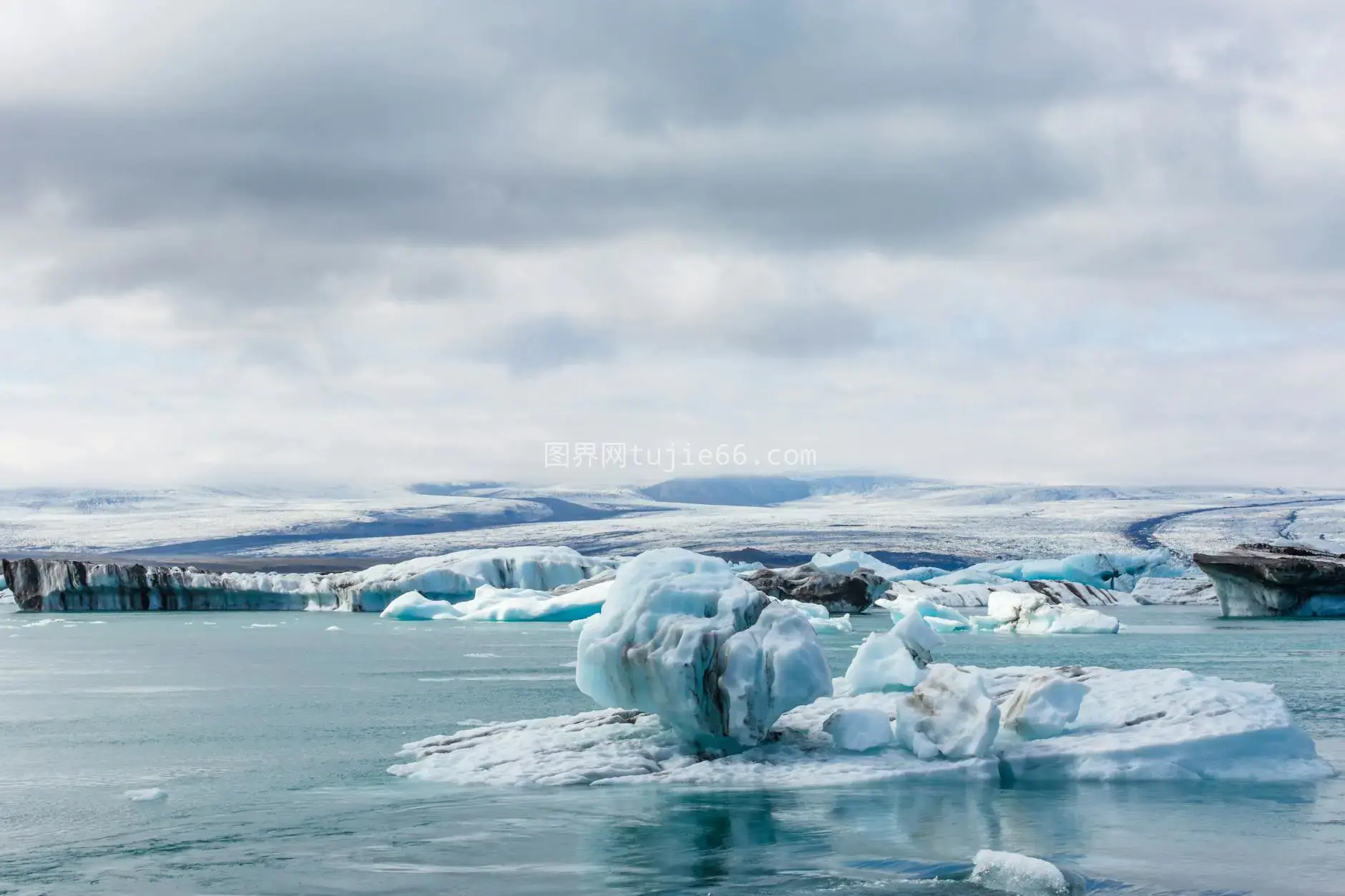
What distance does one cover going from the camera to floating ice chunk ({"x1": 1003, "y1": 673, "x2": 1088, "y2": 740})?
1150 centimetres

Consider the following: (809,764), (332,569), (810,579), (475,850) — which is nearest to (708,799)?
(809,764)

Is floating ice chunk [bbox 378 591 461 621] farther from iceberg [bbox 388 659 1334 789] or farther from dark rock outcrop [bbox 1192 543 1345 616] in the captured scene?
iceberg [bbox 388 659 1334 789]

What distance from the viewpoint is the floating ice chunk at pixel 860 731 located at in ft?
37.8

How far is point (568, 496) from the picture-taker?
168 metres

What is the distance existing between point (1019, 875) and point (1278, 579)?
37.1 m

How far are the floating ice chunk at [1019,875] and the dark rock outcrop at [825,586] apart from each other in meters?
37.6

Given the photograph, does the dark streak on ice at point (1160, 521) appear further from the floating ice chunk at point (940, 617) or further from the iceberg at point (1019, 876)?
the iceberg at point (1019, 876)

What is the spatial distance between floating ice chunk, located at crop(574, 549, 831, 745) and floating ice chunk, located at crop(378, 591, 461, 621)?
1231 inches

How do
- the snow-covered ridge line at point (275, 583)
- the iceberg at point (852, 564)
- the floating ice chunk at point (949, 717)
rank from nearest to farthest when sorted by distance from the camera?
the floating ice chunk at point (949, 717)
the snow-covered ridge line at point (275, 583)
the iceberg at point (852, 564)

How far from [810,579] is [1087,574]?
17.2 meters

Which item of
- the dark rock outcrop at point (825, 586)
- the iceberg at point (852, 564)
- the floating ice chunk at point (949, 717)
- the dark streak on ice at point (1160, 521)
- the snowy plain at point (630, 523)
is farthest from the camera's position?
the snowy plain at point (630, 523)

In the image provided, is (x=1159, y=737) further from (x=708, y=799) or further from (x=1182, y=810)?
(x=708, y=799)

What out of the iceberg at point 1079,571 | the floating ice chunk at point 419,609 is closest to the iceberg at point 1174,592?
the iceberg at point 1079,571

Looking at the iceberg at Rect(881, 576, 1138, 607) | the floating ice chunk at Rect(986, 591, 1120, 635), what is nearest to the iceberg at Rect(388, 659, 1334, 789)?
the floating ice chunk at Rect(986, 591, 1120, 635)
